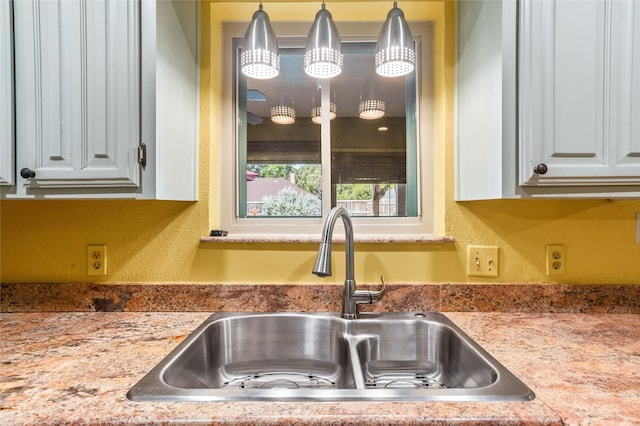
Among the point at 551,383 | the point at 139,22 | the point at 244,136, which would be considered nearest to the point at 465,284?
the point at 551,383

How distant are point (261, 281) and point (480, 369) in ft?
2.34

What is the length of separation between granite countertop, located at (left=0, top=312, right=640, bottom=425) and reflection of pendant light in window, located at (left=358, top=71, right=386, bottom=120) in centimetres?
79

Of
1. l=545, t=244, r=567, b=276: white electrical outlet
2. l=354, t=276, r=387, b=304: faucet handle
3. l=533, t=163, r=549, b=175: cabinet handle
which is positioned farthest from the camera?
l=545, t=244, r=567, b=276: white electrical outlet

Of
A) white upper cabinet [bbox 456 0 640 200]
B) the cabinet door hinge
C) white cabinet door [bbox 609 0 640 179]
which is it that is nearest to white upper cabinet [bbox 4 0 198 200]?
the cabinet door hinge

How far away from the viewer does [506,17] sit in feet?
2.97

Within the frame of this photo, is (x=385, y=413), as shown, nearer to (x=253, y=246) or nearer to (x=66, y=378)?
(x=66, y=378)

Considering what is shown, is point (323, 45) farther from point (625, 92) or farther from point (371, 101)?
point (625, 92)

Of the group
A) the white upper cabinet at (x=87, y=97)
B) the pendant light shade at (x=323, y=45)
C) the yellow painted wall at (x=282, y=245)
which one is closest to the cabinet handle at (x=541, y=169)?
the yellow painted wall at (x=282, y=245)

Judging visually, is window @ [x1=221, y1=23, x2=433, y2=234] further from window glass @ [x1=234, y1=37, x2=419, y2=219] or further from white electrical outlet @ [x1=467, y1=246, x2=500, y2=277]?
white electrical outlet @ [x1=467, y1=246, x2=500, y2=277]

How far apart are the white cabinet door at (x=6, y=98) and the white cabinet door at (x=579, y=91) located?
1329mm

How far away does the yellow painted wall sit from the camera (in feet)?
3.93

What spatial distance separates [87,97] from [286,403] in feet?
2.95

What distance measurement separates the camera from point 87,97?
930mm

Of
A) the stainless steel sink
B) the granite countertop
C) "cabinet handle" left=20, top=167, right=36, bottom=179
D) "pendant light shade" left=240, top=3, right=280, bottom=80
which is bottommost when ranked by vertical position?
the stainless steel sink
